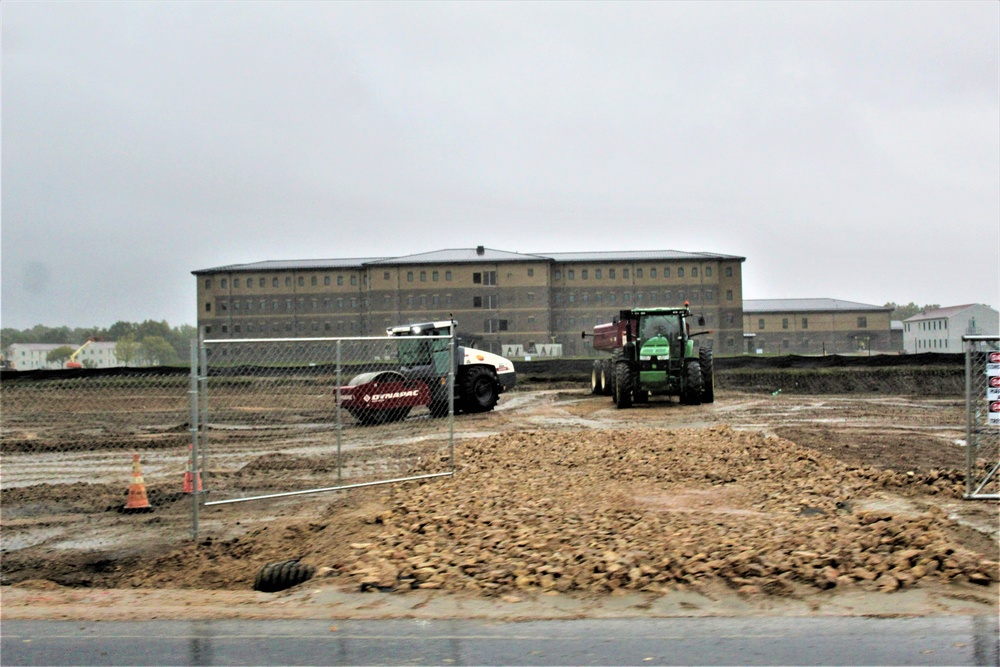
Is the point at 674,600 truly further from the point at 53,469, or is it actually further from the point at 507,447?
the point at 53,469

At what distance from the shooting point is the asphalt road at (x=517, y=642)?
15.7ft

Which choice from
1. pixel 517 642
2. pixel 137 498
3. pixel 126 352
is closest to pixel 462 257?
pixel 126 352

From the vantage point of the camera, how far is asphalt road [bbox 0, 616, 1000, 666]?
4.78 m

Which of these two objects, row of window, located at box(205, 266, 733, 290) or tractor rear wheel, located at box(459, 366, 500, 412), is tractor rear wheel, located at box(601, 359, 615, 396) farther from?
row of window, located at box(205, 266, 733, 290)

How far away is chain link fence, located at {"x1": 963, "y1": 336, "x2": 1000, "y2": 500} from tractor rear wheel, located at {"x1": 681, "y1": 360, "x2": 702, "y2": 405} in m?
12.8

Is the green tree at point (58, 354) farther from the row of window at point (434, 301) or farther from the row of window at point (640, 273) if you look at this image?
the row of window at point (640, 273)

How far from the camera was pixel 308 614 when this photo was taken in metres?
5.82

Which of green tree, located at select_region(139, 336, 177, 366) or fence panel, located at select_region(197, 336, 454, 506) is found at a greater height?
green tree, located at select_region(139, 336, 177, 366)

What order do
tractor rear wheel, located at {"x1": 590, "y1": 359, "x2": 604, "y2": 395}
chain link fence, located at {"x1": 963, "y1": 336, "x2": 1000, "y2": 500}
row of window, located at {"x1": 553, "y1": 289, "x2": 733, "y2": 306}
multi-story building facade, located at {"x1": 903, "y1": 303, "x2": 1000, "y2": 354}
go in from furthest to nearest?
multi-story building facade, located at {"x1": 903, "y1": 303, "x2": 1000, "y2": 354} → row of window, located at {"x1": 553, "y1": 289, "x2": 733, "y2": 306} → tractor rear wheel, located at {"x1": 590, "y1": 359, "x2": 604, "y2": 395} → chain link fence, located at {"x1": 963, "y1": 336, "x2": 1000, "y2": 500}

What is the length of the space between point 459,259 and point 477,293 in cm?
363

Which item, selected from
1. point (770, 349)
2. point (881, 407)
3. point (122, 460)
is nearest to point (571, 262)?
point (770, 349)

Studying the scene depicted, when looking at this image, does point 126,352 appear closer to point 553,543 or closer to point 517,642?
point 553,543

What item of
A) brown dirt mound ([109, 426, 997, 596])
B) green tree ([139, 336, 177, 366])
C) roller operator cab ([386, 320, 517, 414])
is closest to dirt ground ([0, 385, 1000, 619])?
brown dirt mound ([109, 426, 997, 596])

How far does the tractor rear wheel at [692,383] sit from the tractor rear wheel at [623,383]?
1.57m
